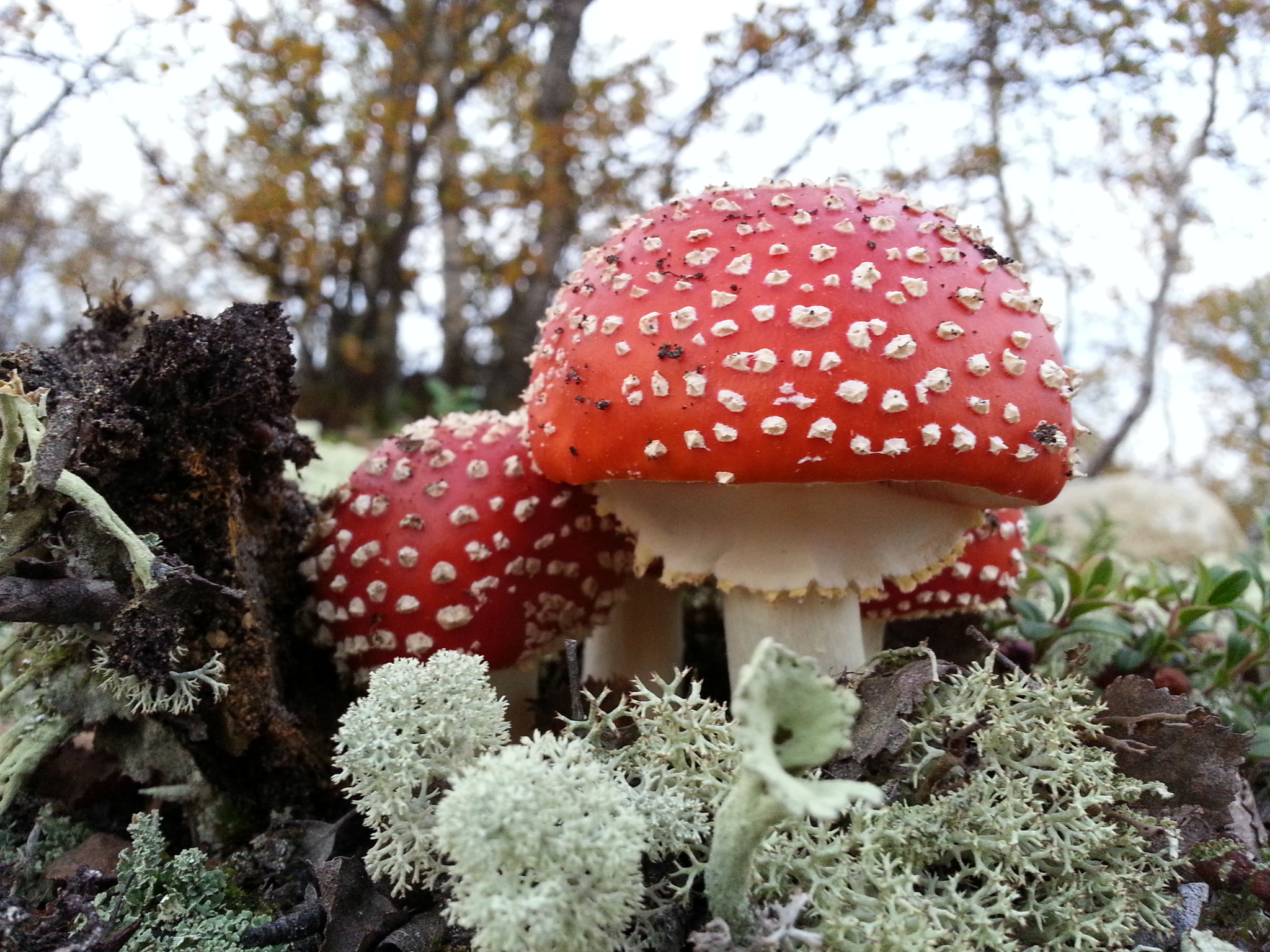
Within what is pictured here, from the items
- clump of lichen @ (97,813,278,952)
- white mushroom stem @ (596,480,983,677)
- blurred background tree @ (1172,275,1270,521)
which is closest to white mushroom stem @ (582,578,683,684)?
white mushroom stem @ (596,480,983,677)

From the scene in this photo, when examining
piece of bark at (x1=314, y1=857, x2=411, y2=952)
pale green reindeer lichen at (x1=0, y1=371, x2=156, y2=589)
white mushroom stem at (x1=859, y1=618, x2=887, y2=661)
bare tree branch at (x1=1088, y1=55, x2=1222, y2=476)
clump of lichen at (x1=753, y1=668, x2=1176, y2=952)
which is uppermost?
bare tree branch at (x1=1088, y1=55, x2=1222, y2=476)

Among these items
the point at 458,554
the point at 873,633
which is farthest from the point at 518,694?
the point at 873,633

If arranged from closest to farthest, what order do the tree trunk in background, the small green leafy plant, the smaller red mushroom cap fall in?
the small green leafy plant, the smaller red mushroom cap, the tree trunk in background

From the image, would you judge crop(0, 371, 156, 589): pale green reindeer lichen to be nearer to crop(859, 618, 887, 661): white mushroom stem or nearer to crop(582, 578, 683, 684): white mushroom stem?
crop(582, 578, 683, 684): white mushroom stem

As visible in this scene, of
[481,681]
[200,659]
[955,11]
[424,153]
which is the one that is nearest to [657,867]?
[481,681]

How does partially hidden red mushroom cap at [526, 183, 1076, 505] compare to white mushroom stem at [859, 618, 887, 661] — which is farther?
white mushroom stem at [859, 618, 887, 661]

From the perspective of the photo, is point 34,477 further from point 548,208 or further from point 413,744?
point 548,208

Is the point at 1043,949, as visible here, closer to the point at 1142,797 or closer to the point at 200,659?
→ the point at 1142,797
